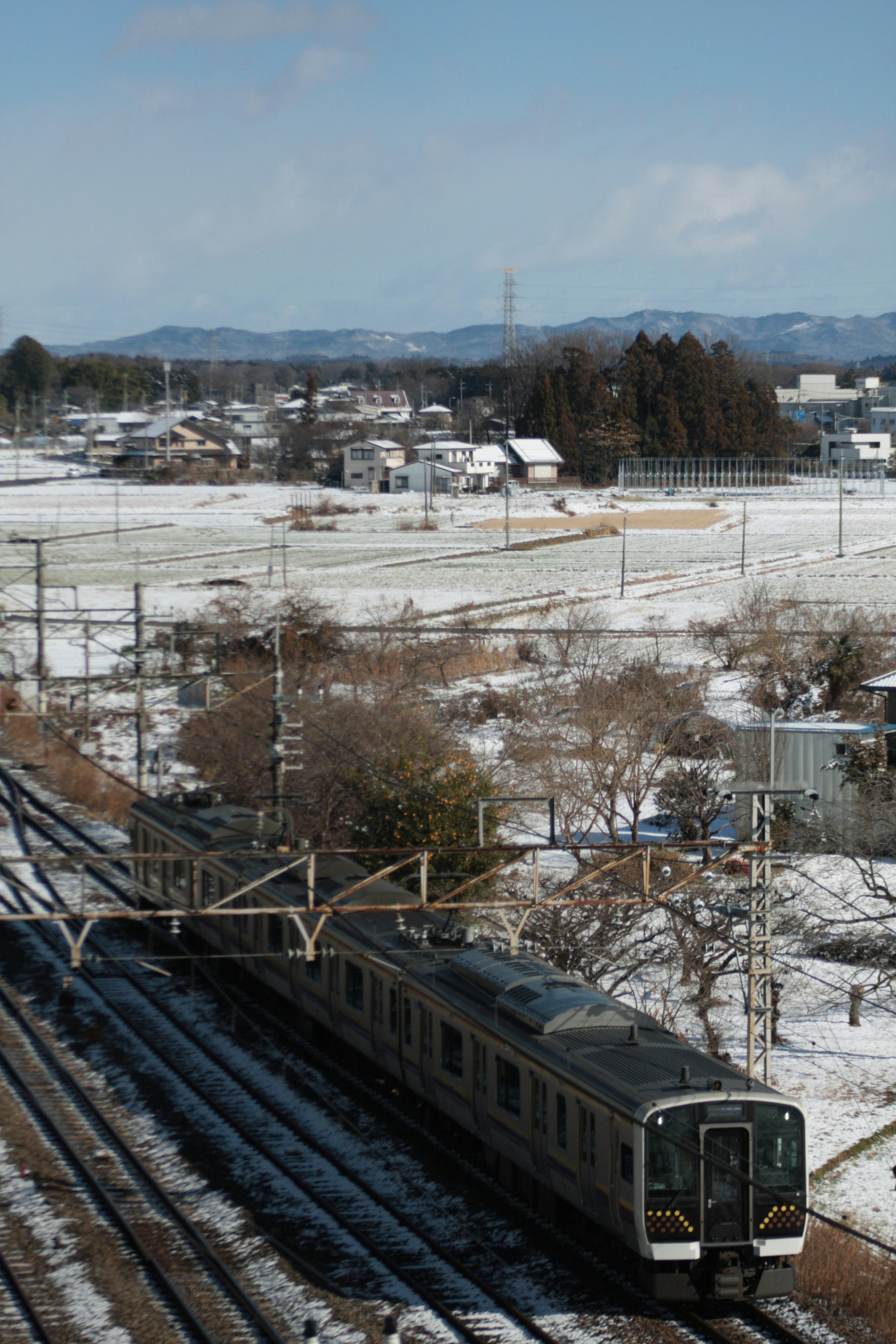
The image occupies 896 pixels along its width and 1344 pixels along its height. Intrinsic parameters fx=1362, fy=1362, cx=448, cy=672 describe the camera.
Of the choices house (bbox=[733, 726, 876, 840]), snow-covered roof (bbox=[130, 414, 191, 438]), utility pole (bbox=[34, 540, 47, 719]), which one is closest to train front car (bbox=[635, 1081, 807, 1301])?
house (bbox=[733, 726, 876, 840])

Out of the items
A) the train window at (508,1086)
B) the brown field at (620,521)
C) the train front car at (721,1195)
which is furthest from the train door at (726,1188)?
the brown field at (620,521)

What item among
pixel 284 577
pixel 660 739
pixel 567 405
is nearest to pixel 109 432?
pixel 567 405

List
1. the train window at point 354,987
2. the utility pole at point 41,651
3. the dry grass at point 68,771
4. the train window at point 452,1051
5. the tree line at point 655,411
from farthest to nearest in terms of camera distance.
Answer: the tree line at point 655,411, the dry grass at point 68,771, the utility pole at point 41,651, the train window at point 354,987, the train window at point 452,1051

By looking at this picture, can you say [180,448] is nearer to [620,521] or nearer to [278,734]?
[620,521]

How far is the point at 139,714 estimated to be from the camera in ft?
61.4

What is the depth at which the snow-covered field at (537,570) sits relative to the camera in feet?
47.7

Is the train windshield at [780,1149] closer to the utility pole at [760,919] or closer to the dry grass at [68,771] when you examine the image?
the utility pole at [760,919]

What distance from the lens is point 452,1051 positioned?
424 inches

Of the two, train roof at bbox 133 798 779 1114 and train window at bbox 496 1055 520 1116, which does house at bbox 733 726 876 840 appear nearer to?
train roof at bbox 133 798 779 1114

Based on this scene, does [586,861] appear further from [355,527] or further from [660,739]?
[355,527]

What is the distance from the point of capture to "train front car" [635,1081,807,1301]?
845 centimetres

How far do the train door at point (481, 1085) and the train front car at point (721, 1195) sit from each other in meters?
1.88

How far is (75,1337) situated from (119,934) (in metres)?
9.65

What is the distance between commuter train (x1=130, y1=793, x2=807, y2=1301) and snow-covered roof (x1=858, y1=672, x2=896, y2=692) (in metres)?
13.2
